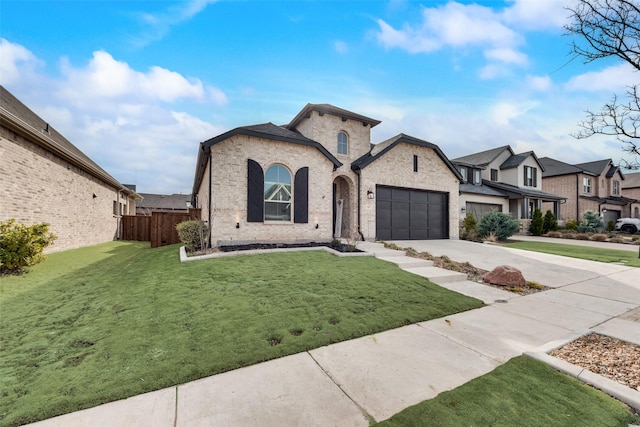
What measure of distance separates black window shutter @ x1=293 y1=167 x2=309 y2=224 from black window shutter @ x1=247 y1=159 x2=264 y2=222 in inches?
54.4

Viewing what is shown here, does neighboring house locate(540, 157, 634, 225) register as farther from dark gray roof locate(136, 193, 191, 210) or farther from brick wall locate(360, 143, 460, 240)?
dark gray roof locate(136, 193, 191, 210)

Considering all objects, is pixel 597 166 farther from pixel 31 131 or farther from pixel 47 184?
pixel 47 184

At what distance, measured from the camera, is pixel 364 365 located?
280 cm

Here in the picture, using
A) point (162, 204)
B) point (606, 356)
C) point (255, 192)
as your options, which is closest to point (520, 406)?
point (606, 356)

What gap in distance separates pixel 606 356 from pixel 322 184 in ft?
30.9

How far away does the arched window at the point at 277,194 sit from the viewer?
10.3 m

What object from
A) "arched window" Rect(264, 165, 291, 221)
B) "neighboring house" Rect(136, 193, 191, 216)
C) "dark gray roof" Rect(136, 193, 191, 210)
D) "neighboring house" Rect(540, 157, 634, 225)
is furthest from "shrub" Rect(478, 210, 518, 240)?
"dark gray roof" Rect(136, 193, 191, 210)

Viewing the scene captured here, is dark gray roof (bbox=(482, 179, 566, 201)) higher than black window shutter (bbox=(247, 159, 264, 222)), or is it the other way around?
dark gray roof (bbox=(482, 179, 566, 201))

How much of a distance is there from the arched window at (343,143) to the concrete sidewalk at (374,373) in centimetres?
967

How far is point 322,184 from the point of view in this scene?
448 inches

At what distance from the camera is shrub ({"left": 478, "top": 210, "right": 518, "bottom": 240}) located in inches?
593

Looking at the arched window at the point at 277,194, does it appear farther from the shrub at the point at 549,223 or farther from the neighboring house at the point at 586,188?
the neighboring house at the point at 586,188

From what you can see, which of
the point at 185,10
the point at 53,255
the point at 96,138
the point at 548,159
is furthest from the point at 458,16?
the point at 548,159

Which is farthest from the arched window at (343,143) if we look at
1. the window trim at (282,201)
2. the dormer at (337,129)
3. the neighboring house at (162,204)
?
the neighboring house at (162,204)
